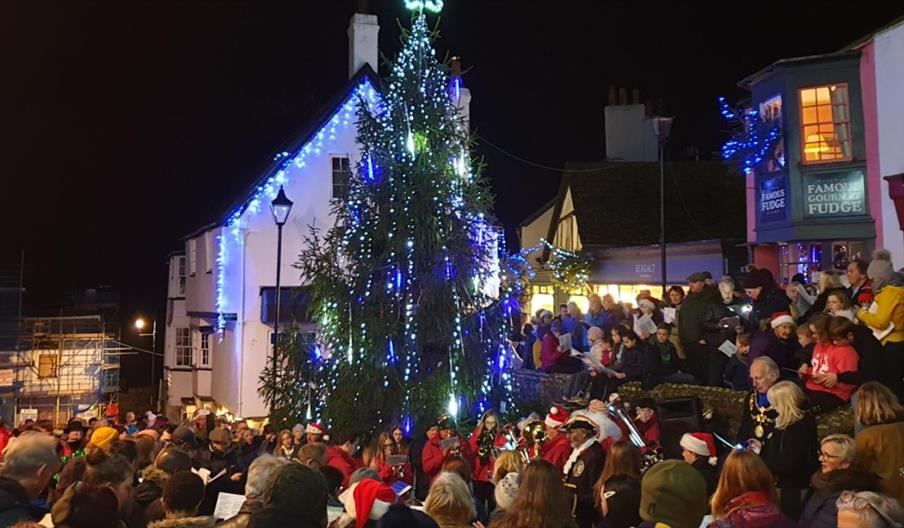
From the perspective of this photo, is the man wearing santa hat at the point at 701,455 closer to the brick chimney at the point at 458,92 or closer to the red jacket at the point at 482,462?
the red jacket at the point at 482,462

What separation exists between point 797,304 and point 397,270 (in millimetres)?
5904

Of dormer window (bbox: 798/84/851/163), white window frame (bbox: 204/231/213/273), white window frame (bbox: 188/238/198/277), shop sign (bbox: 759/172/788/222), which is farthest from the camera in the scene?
white window frame (bbox: 188/238/198/277)

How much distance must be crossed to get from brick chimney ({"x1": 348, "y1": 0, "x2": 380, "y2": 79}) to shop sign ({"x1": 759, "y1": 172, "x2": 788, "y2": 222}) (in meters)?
11.2

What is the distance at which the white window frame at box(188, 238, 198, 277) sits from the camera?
24750 millimetres

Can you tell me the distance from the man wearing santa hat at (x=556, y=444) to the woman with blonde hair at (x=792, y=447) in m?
2.02

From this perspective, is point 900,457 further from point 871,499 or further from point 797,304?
point 797,304

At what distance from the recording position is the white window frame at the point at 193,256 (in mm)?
24750

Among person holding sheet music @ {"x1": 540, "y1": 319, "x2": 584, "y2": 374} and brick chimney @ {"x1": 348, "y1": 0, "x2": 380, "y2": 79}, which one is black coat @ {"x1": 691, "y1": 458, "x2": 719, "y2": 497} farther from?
brick chimney @ {"x1": 348, "y1": 0, "x2": 380, "y2": 79}

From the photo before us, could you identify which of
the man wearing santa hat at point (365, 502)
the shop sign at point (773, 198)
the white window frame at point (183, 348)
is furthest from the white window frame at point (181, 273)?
the man wearing santa hat at point (365, 502)

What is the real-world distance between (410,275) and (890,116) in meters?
10.9

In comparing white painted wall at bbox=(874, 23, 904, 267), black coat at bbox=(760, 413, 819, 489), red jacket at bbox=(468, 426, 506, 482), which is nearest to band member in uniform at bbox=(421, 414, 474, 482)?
red jacket at bbox=(468, 426, 506, 482)

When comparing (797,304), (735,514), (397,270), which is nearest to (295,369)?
(397,270)

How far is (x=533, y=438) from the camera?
8.81 metres

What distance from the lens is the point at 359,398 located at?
11.6m
